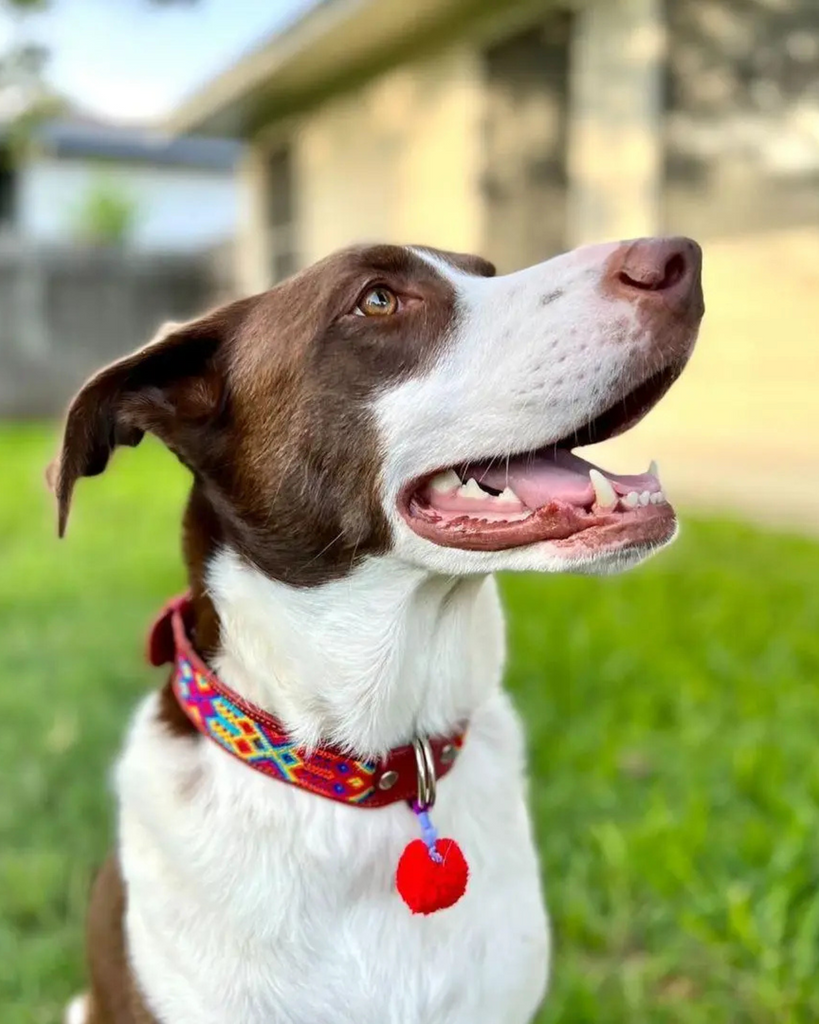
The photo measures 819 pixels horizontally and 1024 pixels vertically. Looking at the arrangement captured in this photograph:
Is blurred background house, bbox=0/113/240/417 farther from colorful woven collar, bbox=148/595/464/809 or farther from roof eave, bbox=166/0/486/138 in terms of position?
colorful woven collar, bbox=148/595/464/809

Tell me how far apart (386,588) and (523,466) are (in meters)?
0.33

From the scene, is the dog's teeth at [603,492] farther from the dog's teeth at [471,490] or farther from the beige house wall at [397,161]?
the beige house wall at [397,161]

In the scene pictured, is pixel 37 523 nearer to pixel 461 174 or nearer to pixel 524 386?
pixel 461 174

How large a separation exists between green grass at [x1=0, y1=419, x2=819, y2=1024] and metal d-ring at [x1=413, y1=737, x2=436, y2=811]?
896 mm

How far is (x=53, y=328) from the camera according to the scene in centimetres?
1590

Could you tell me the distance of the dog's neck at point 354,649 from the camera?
6.64ft

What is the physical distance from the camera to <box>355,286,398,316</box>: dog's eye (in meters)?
2.04

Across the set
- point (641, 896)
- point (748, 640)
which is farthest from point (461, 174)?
point (641, 896)

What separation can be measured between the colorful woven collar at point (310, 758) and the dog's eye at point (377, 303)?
0.70 meters

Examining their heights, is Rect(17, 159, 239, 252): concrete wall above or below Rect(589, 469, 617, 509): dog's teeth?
below

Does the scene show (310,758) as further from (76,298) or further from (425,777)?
(76,298)

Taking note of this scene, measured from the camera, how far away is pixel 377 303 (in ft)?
6.74

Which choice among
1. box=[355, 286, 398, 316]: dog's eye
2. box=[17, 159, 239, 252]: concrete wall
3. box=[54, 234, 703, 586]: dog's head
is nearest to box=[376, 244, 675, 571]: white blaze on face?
box=[54, 234, 703, 586]: dog's head

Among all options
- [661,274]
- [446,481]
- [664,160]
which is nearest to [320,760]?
[446,481]
